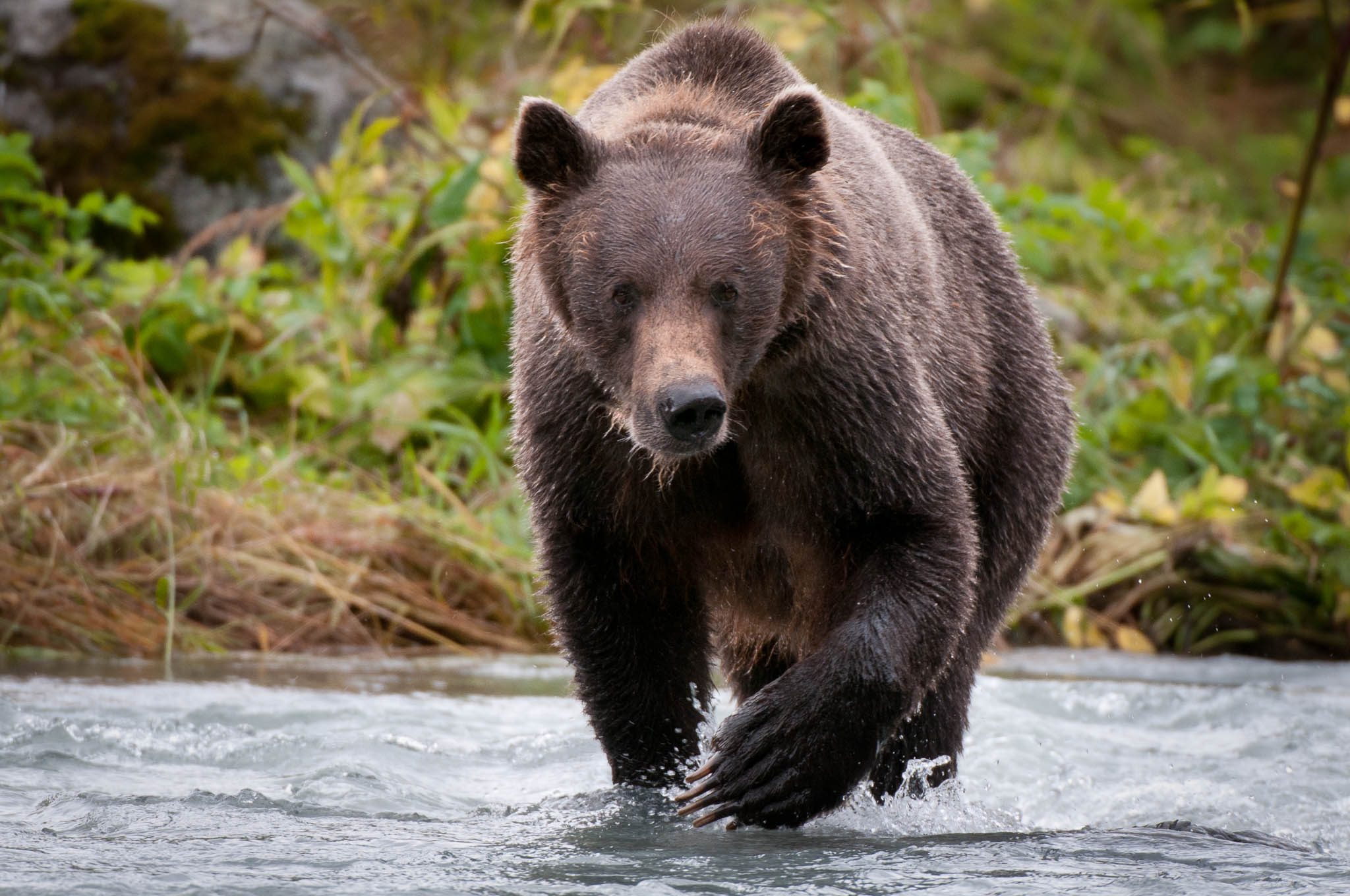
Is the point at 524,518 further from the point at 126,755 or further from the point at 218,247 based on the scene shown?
the point at 218,247

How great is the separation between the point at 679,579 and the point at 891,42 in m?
6.32

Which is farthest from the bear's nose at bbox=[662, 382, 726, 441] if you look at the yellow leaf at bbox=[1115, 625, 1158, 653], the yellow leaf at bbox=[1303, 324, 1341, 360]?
the yellow leaf at bbox=[1303, 324, 1341, 360]

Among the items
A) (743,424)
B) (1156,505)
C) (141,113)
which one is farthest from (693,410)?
(141,113)

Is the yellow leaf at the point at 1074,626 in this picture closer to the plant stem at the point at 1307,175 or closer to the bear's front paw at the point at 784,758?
the plant stem at the point at 1307,175

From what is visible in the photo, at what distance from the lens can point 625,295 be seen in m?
3.72

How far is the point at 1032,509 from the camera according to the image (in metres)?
5.09

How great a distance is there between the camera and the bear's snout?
135 inches

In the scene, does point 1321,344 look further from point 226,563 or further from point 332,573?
point 226,563

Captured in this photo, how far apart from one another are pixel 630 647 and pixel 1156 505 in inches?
154

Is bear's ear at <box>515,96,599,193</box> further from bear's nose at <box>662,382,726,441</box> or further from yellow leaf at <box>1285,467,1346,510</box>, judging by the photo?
yellow leaf at <box>1285,467,1346,510</box>

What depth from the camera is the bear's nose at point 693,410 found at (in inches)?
135

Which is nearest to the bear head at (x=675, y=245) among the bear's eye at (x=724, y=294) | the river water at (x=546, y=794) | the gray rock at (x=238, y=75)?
the bear's eye at (x=724, y=294)

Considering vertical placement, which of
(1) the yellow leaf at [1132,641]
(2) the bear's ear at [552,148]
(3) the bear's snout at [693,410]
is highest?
(2) the bear's ear at [552,148]

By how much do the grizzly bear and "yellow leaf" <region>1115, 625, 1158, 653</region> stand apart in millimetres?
A: 2712
